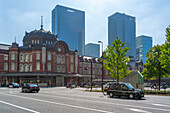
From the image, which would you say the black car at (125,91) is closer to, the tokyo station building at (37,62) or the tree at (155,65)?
the tree at (155,65)

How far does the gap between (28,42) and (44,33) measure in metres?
7.20

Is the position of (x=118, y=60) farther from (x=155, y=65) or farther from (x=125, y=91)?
(x=125, y=91)

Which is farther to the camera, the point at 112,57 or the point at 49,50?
the point at 49,50

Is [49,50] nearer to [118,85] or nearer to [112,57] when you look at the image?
[112,57]

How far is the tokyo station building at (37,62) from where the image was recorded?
212ft

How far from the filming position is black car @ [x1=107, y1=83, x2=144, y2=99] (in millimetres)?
19062

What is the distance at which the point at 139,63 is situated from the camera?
376 feet

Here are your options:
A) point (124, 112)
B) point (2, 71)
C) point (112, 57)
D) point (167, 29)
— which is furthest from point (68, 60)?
point (124, 112)

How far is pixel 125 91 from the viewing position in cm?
2012

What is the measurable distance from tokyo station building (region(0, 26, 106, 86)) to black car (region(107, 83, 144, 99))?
42.4 m

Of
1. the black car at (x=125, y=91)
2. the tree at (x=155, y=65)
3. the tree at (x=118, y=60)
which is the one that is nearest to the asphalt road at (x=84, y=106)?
the black car at (x=125, y=91)

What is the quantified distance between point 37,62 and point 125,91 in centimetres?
5128

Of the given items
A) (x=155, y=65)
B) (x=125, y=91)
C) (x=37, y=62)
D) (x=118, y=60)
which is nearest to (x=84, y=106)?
(x=125, y=91)

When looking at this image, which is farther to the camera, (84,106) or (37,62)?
(37,62)
